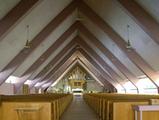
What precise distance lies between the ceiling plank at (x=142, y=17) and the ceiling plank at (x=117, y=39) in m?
3.15

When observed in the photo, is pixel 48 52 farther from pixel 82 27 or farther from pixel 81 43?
pixel 81 43

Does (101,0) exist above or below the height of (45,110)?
above

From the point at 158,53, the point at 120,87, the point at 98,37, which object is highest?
the point at 98,37

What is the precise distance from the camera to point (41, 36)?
45.1 ft

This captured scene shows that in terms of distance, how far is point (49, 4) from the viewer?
1175 centimetres

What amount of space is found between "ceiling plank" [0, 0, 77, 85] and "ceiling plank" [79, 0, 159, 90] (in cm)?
56

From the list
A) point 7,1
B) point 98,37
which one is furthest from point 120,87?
point 7,1

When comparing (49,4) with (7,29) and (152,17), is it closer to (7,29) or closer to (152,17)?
(7,29)

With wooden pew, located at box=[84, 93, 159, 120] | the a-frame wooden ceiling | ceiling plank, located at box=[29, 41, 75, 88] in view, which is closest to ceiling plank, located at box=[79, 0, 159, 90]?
the a-frame wooden ceiling

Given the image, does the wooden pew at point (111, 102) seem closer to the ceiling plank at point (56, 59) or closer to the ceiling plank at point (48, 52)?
the ceiling plank at point (48, 52)

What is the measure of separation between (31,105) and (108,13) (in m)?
7.29

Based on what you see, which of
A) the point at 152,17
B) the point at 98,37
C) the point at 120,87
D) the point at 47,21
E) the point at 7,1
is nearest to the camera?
the point at 7,1

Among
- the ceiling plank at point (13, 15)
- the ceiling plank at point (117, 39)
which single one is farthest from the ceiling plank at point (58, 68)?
the ceiling plank at point (13, 15)

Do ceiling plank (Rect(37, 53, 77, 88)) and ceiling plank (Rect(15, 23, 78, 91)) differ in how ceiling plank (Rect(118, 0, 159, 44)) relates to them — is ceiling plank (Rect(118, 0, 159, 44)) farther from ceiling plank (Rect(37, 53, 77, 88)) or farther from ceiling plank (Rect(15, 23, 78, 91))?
ceiling plank (Rect(37, 53, 77, 88))
